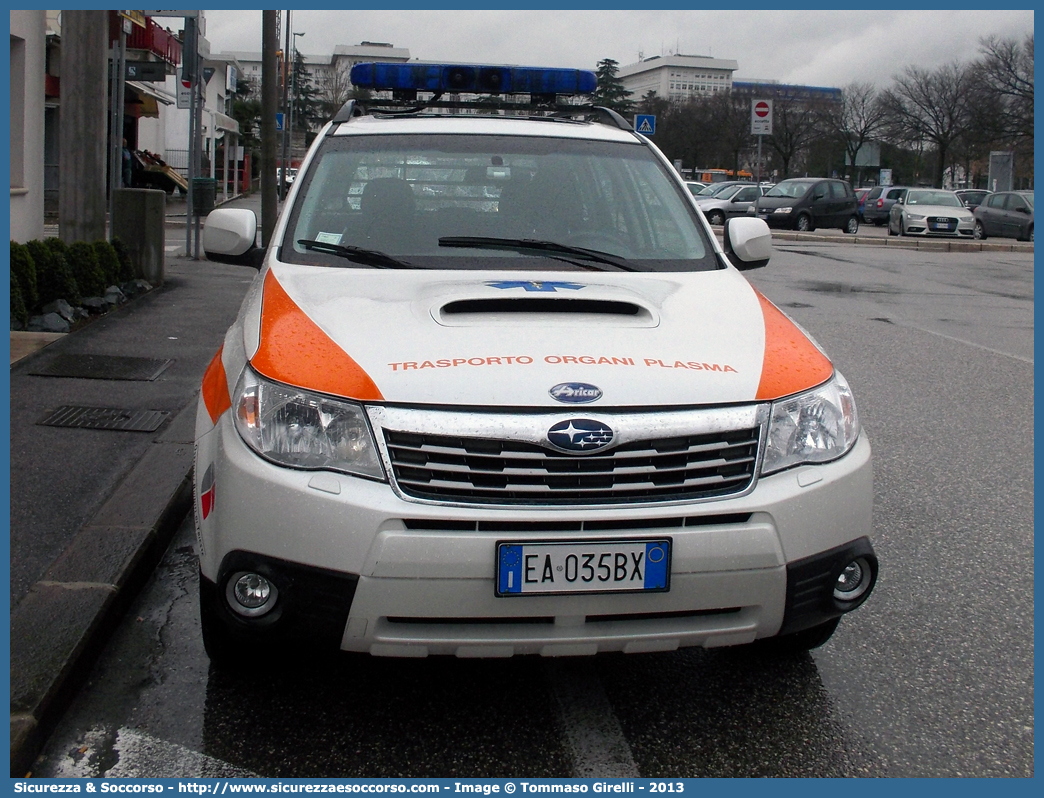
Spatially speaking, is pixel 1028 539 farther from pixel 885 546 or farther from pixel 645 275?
pixel 645 275

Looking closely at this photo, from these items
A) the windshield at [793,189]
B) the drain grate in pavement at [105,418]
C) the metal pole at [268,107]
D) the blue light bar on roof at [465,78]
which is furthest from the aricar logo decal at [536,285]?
the windshield at [793,189]

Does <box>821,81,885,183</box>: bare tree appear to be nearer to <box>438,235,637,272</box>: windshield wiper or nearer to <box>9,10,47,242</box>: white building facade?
<box>9,10,47,242</box>: white building facade

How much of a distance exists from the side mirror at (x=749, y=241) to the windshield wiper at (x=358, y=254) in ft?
→ 4.87

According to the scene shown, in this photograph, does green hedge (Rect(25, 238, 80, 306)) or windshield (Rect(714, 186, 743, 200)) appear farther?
windshield (Rect(714, 186, 743, 200))

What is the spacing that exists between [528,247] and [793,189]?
30.0 metres

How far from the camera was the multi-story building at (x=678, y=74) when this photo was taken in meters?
136

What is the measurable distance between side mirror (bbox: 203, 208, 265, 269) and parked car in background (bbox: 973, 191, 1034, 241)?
32.3m

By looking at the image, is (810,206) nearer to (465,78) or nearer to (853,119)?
(465,78)

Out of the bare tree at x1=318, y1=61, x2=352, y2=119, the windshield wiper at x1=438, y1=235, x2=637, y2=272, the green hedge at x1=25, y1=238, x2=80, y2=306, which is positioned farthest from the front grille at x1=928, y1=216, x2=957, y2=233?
the bare tree at x1=318, y1=61, x2=352, y2=119

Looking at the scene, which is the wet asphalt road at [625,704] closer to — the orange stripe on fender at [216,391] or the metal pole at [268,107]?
the orange stripe on fender at [216,391]

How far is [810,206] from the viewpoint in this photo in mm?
31875

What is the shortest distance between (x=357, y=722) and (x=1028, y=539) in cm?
315

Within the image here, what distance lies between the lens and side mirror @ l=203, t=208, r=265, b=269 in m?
4.30
